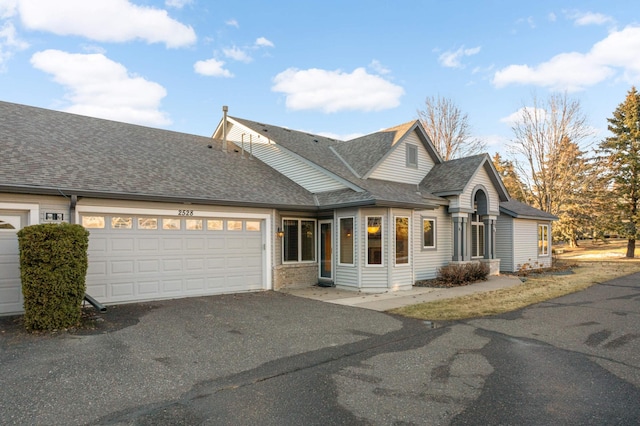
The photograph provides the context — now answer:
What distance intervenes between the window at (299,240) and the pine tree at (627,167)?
963 inches

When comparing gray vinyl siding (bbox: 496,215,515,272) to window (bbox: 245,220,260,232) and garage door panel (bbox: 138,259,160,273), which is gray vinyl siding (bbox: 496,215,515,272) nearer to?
window (bbox: 245,220,260,232)

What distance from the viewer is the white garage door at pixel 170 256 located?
9805 millimetres

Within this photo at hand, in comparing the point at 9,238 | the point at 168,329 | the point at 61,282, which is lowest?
the point at 168,329

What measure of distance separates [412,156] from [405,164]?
0.63 meters

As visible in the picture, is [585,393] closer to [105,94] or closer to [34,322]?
[34,322]

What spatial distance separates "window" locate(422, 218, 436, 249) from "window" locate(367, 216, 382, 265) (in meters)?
3.02

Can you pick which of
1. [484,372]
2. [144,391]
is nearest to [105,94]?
[144,391]

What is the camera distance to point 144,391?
4.72m

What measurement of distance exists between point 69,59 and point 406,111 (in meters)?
25.9

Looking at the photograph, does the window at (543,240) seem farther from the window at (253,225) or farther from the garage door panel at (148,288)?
the garage door panel at (148,288)

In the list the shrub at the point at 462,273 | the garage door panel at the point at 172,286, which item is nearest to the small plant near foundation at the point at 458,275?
the shrub at the point at 462,273

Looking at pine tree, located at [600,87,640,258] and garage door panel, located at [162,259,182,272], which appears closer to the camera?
garage door panel, located at [162,259,182,272]

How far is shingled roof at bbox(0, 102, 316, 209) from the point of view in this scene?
9.37 m

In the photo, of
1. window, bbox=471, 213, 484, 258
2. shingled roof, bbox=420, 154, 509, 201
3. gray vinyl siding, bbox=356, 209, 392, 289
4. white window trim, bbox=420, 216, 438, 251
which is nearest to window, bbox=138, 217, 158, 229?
gray vinyl siding, bbox=356, 209, 392, 289
